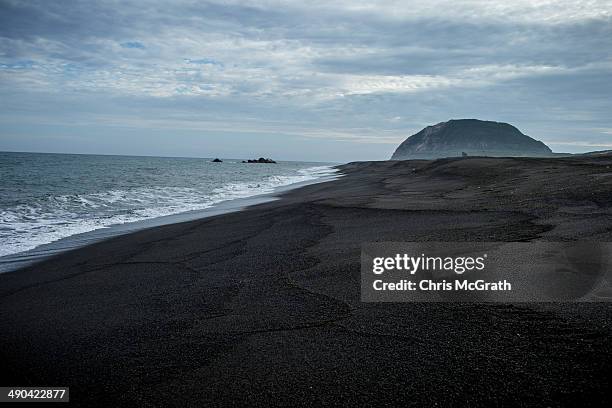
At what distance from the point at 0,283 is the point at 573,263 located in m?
8.39

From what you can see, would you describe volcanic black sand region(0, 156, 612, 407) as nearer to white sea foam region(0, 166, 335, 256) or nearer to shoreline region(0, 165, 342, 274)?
shoreline region(0, 165, 342, 274)

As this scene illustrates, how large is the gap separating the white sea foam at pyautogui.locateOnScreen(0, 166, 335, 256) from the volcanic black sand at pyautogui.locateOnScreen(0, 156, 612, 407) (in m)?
4.09

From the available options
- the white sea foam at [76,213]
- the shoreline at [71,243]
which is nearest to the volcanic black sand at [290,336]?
the shoreline at [71,243]

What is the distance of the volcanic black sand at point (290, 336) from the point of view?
9.16 ft

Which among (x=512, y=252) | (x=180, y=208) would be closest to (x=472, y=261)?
(x=512, y=252)

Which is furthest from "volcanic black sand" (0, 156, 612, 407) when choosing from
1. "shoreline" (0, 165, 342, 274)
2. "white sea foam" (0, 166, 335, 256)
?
"white sea foam" (0, 166, 335, 256)

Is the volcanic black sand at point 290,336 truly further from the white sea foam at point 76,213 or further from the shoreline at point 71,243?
the white sea foam at point 76,213

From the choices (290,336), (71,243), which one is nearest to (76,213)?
(71,243)

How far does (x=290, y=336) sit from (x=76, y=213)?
1455cm

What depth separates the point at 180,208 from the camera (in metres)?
17.3

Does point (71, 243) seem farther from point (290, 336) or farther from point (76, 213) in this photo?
point (290, 336)

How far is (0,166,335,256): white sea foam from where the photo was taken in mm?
10805

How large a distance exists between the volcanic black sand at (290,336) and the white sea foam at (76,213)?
13.4 ft

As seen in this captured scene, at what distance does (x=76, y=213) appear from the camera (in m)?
15.4
